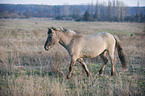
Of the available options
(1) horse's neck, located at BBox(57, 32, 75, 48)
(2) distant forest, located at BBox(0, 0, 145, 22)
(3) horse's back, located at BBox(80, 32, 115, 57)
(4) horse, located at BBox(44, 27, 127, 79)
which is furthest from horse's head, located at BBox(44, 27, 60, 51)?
(2) distant forest, located at BBox(0, 0, 145, 22)

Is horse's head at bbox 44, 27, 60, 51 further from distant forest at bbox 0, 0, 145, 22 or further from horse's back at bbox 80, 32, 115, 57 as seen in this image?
distant forest at bbox 0, 0, 145, 22

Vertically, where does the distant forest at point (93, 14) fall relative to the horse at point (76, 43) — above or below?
above

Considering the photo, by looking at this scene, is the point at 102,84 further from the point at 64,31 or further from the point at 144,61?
the point at 144,61

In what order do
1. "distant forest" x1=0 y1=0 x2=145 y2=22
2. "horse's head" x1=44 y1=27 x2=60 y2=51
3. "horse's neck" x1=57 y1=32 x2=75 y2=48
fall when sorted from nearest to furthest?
"horse's head" x1=44 y1=27 x2=60 y2=51 < "horse's neck" x1=57 y1=32 x2=75 y2=48 < "distant forest" x1=0 y1=0 x2=145 y2=22

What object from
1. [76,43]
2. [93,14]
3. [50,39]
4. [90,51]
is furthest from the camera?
[93,14]

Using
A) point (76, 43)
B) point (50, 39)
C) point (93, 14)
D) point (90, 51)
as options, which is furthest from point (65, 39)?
point (93, 14)

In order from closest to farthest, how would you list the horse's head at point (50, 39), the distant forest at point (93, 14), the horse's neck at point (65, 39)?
the horse's head at point (50, 39)
the horse's neck at point (65, 39)
the distant forest at point (93, 14)

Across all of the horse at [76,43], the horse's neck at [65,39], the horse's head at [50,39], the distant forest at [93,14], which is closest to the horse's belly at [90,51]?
the horse at [76,43]

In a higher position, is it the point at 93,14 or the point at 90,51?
the point at 93,14

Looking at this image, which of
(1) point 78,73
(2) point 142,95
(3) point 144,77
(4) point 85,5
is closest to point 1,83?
(1) point 78,73

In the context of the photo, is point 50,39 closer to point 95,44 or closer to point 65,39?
point 65,39

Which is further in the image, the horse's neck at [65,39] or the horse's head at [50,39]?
the horse's neck at [65,39]

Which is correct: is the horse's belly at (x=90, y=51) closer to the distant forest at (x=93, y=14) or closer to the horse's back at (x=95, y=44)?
the horse's back at (x=95, y=44)

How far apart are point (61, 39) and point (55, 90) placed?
1.90 meters
